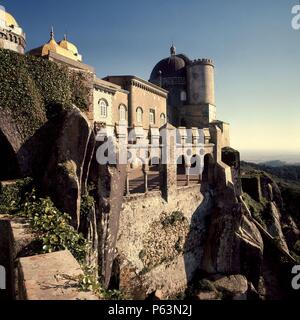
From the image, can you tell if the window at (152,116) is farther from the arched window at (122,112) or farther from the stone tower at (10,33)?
the stone tower at (10,33)

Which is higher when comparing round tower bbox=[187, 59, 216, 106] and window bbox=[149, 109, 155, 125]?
round tower bbox=[187, 59, 216, 106]

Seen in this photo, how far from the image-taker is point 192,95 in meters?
42.0

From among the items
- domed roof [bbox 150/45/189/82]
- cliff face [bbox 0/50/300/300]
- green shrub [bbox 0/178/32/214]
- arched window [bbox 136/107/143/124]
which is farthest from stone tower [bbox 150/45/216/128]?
green shrub [bbox 0/178/32/214]

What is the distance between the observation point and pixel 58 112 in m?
11.4

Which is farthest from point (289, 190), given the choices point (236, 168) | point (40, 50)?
point (40, 50)

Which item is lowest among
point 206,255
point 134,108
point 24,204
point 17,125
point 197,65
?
point 206,255

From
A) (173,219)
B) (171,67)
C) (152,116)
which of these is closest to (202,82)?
(171,67)

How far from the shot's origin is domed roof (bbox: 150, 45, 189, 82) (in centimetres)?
4397

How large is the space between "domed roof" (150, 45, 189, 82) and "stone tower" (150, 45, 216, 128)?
0.17 metres

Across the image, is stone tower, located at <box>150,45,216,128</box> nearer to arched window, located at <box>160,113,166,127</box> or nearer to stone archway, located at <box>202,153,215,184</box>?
arched window, located at <box>160,113,166,127</box>

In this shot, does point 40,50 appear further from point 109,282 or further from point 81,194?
point 109,282

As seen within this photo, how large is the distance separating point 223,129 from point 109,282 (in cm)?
3145

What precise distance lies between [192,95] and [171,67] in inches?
250

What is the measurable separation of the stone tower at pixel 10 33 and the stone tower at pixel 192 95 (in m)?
19.9
